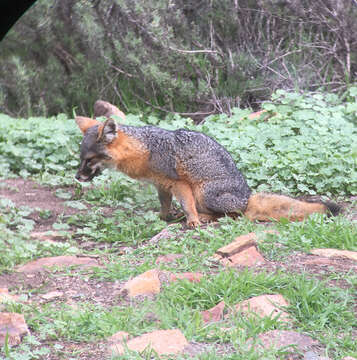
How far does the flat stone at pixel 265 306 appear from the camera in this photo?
3.47 m

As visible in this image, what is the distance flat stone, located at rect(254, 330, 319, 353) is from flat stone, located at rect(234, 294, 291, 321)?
0.45 ft

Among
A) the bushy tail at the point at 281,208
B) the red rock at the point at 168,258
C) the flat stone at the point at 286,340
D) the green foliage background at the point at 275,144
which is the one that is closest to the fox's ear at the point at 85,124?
the green foliage background at the point at 275,144

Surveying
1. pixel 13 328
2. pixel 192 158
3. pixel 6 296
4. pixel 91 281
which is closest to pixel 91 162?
pixel 192 158

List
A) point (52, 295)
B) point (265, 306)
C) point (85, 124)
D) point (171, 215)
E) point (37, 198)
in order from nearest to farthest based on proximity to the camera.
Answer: point (265, 306) < point (52, 295) < point (171, 215) < point (85, 124) < point (37, 198)

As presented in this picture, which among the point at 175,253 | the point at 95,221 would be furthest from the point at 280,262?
the point at 95,221

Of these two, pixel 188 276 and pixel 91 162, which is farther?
pixel 91 162

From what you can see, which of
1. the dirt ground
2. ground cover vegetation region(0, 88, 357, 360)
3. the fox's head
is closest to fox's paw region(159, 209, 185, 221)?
ground cover vegetation region(0, 88, 357, 360)

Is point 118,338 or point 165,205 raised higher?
point 118,338

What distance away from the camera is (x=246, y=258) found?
166 inches

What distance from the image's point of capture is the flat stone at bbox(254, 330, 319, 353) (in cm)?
319

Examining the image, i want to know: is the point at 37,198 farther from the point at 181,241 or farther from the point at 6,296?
the point at 6,296

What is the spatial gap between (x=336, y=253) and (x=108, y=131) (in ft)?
8.13

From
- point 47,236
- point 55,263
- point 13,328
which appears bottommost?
point 47,236

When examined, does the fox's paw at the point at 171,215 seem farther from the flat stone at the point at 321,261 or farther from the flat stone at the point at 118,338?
the flat stone at the point at 118,338
